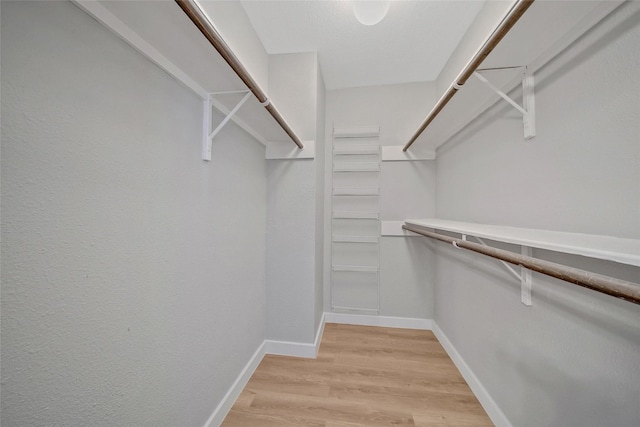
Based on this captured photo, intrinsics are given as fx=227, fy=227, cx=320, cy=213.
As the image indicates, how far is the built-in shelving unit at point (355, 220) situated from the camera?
2.25 meters

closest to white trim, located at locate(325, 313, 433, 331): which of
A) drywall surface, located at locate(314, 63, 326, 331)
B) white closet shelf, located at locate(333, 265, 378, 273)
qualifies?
drywall surface, located at locate(314, 63, 326, 331)

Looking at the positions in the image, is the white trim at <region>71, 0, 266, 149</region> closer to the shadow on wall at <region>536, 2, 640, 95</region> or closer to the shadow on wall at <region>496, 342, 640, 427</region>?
the shadow on wall at <region>536, 2, 640, 95</region>

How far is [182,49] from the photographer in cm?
76

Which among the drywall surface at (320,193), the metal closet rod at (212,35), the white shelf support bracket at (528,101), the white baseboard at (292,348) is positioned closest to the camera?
the metal closet rod at (212,35)

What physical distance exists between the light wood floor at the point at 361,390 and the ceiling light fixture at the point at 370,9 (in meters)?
2.18

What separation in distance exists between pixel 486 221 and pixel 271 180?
1.47m

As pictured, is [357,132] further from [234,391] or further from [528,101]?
[234,391]

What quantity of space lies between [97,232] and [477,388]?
1996mm

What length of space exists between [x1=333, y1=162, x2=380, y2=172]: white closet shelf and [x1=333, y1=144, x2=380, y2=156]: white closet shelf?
0.11 metres

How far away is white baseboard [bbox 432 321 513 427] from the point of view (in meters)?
1.17

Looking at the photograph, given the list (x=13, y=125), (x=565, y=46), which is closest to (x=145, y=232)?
(x=13, y=125)

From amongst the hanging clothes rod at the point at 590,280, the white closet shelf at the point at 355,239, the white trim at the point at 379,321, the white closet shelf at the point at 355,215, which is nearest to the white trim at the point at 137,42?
the hanging clothes rod at the point at 590,280

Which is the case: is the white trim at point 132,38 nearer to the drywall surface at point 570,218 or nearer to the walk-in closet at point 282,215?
the walk-in closet at point 282,215

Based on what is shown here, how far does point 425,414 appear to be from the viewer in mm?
1265
